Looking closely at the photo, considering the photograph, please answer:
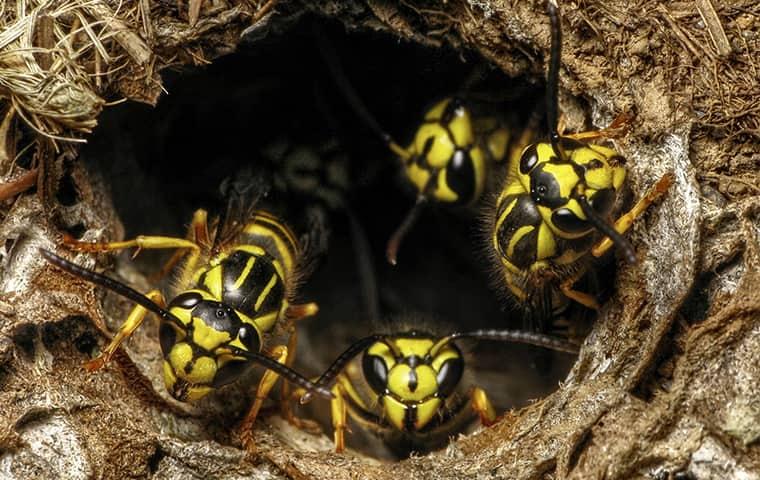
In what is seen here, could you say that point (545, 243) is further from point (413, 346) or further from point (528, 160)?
point (413, 346)

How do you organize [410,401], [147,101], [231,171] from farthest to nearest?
[231,171], [410,401], [147,101]

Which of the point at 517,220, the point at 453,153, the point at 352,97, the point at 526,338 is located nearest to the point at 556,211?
the point at 517,220

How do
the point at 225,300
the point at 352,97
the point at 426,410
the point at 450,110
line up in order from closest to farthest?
1. the point at 225,300
2. the point at 426,410
3. the point at 450,110
4. the point at 352,97

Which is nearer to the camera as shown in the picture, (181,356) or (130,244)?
(181,356)

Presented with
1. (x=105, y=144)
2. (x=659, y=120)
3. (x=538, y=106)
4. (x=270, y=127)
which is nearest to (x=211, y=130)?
(x=270, y=127)

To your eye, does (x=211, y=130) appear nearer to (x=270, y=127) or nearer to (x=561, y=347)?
(x=270, y=127)

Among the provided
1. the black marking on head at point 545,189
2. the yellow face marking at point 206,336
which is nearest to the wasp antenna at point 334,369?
the yellow face marking at point 206,336

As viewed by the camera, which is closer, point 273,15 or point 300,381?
point 300,381
